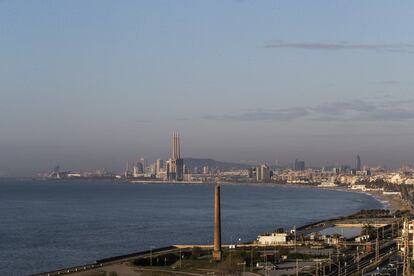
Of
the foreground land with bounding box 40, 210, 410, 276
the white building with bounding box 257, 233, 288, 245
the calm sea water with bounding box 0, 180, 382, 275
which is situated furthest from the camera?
the white building with bounding box 257, 233, 288, 245

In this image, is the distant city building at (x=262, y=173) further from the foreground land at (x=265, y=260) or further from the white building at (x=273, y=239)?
the white building at (x=273, y=239)

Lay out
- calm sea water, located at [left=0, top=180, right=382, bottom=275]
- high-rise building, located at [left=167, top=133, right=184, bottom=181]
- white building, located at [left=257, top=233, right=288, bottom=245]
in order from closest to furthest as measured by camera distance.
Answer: calm sea water, located at [left=0, top=180, right=382, bottom=275]
white building, located at [left=257, top=233, right=288, bottom=245]
high-rise building, located at [left=167, top=133, right=184, bottom=181]

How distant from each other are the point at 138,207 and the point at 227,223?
1923 cm

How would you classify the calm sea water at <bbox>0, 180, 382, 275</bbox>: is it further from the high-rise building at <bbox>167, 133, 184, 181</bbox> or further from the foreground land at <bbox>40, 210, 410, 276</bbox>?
the high-rise building at <bbox>167, 133, 184, 181</bbox>

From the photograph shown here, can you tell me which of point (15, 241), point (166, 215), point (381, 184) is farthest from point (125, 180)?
point (15, 241)

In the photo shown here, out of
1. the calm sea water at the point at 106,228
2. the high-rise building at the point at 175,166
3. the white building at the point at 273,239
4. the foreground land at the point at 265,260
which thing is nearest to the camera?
the foreground land at the point at 265,260

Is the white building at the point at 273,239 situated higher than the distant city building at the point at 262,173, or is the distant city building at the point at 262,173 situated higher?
the distant city building at the point at 262,173

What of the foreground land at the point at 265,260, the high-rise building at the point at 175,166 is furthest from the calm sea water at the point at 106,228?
the high-rise building at the point at 175,166

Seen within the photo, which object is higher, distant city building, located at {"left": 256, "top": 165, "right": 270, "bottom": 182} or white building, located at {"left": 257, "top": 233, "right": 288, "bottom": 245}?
distant city building, located at {"left": 256, "top": 165, "right": 270, "bottom": 182}

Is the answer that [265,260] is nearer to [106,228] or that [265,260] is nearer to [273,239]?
[273,239]

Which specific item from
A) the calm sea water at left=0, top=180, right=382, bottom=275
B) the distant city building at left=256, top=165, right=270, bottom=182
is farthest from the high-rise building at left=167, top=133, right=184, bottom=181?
the calm sea water at left=0, top=180, right=382, bottom=275

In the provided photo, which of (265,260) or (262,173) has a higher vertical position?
(262,173)

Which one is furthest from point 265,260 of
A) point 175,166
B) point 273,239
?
point 175,166

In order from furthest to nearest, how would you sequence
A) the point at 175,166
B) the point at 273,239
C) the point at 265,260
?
the point at 175,166, the point at 273,239, the point at 265,260
